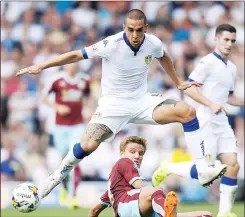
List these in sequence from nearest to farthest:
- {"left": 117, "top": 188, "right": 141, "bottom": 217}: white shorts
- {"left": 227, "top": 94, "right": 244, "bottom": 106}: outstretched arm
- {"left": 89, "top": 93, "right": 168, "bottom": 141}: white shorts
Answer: {"left": 117, "top": 188, "right": 141, "bottom": 217}: white shorts, {"left": 89, "top": 93, "right": 168, "bottom": 141}: white shorts, {"left": 227, "top": 94, "right": 244, "bottom": 106}: outstretched arm

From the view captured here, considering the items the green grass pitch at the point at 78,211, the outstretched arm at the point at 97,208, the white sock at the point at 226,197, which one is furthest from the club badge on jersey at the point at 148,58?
the green grass pitch at the point at 78,211

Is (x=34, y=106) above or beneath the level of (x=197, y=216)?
above

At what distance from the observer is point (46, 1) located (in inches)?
769

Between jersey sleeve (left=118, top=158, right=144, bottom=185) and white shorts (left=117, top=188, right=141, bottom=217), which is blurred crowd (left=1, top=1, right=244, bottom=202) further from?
white shorts (left=117, top=188, right=141, bottom=217)

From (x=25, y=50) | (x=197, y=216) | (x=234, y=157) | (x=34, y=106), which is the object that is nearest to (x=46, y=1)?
(x=25, y=50)

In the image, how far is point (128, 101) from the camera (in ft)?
34.0

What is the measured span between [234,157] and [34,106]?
22.2 ft

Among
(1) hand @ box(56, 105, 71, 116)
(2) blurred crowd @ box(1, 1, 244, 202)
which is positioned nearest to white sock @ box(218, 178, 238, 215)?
(1) hand @ box(56, 105, 71, 116)

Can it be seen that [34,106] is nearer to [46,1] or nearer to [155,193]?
[46,1]

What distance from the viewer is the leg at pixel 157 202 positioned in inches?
324

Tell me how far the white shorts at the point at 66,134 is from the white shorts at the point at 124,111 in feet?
14.6

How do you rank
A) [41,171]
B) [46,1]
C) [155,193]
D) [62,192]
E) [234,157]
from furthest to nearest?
1. [46,1]
2. [41,171]
3. [62,192]
4. [234,157]
5. [155,193]

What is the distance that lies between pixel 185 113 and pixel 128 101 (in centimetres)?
75

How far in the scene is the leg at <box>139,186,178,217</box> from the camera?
27.0ft
